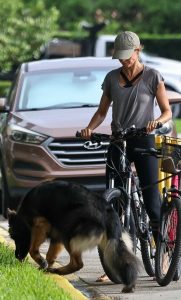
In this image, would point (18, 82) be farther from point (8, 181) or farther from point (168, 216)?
point (168, 216)

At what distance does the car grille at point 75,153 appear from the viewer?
1199 cm

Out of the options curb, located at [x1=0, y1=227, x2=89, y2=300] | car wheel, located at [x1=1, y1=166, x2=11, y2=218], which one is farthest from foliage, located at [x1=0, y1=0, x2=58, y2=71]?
curb, located at [x1=0, y1=227, x2=89, y2=300]

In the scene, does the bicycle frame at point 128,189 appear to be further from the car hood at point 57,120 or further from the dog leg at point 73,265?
the car hood at point 57,120

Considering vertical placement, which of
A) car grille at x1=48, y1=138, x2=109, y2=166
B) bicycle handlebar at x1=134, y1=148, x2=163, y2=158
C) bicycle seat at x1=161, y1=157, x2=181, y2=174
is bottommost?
car grille at x1=48, y1=138, x2=109, y2=166

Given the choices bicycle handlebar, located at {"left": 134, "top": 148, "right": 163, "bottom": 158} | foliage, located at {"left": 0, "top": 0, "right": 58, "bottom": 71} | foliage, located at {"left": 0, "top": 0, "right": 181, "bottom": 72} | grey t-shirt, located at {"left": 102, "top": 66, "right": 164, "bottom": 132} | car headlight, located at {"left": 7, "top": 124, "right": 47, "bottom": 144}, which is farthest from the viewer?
foliage, located at {"left": 0, "top": 0, "right": 181, "bottom": 72}

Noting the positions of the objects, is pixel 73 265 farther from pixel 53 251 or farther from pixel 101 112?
pixel 101 112

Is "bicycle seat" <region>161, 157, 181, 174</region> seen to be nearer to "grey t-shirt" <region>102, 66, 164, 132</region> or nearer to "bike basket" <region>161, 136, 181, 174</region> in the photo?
"bike basket" <region>161, 136, 181, 174</region>

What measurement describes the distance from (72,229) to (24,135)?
14.3 ft

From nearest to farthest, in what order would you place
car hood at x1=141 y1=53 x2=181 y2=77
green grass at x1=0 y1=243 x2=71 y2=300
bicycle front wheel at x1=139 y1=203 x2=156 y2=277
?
green grass at x1=0 y1=243 x2=71 y2=300
bicycle front wheel at x1=139 y1=203 x2=156 y2=277
car hood at x1=141 y1=53 x2=181 y2=77

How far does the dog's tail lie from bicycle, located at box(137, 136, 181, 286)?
16.0 inches

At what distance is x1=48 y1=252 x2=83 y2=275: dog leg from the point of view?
7991 millimetres

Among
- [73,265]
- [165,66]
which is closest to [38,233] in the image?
[73,265]

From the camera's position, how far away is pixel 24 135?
12016 mm

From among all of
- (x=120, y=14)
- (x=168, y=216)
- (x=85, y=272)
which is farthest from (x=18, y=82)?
(x=120, y=14)
